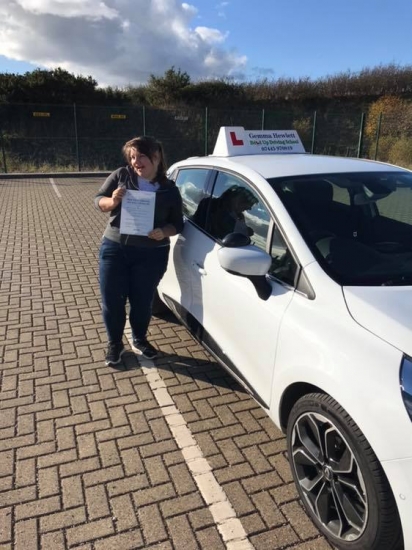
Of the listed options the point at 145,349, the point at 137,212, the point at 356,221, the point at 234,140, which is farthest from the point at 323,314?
the point at 234,140

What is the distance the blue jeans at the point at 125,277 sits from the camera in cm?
355

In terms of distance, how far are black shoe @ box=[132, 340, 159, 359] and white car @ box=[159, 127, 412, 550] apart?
0.53m

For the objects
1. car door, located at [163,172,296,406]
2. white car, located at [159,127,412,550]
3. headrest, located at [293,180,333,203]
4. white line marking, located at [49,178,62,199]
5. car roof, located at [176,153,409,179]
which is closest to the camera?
white car, located at [159,127,412,550]

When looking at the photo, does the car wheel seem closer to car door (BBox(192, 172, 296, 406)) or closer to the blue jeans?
car door (BBox(192, 172, 296, 406))

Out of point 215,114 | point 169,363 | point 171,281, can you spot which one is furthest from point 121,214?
point 215,114

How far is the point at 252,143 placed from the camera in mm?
4059

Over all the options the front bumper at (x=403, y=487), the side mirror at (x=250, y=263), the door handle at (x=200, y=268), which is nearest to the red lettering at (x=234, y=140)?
the door handle at (x=200, y=268)

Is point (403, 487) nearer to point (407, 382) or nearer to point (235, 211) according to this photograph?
point (407, 382)

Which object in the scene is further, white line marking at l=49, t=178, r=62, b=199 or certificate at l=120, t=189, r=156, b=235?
white line marking at l=49, t=178, r=62, b=199

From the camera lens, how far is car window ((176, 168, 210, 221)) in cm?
379

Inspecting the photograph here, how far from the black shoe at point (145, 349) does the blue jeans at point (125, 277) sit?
214 millimetres

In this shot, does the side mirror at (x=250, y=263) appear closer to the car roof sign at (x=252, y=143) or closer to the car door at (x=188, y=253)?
the car door at (x=188, y=253)

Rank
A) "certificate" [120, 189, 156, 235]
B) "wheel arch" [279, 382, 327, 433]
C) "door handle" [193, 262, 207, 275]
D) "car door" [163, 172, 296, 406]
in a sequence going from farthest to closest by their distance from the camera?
"certificate" [120, 189, 156, 235] → "door handle" [193, 262, 207, 275] → "car door" [163, 172, 296, 406] → "wheel arch" [279, 382, 327, 433]


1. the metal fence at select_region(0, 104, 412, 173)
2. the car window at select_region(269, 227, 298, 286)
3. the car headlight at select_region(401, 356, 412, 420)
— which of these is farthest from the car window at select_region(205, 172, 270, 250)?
the metal fence at select_region(0, 104, 412, 173)
